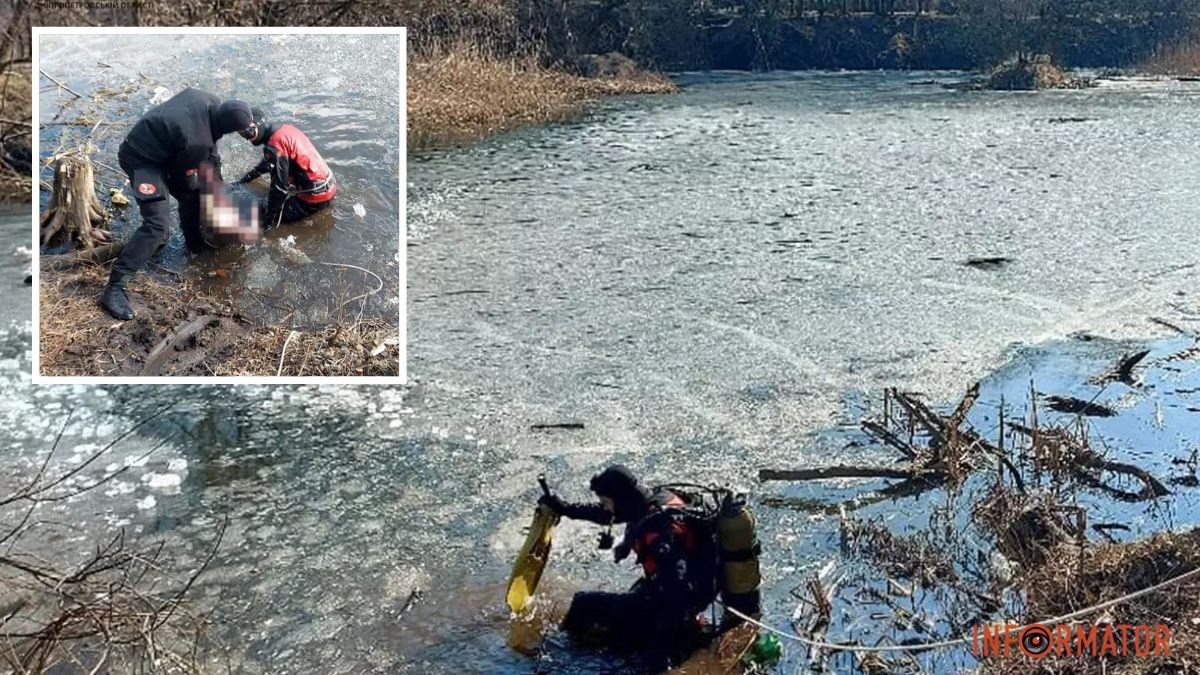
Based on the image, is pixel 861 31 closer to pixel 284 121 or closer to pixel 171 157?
pixel 284 121

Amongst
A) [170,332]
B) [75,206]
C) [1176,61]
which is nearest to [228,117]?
[75,206]

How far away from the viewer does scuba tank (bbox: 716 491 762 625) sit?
5.13 meters

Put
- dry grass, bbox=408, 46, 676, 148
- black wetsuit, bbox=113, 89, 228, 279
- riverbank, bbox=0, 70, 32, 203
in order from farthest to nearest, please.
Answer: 1. dry grass, bbox=408, 46, 676, 148
2. riverbank, bbox=0, 70, 32, 203
3. black wetsuit, bbox=113, 89, 228, 279

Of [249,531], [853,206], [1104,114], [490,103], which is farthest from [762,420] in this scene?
[1104,114]

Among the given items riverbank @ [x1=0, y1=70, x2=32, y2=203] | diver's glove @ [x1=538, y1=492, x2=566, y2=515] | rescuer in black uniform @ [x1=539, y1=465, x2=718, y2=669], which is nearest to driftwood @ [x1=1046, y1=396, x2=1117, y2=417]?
rescuer in black uniform @ [x1=539, y1=465, x2=718, y2=669]

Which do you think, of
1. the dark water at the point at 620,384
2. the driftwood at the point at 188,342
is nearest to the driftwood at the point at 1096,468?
the dark water at the point at 620,384

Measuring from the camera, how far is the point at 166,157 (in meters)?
4.01

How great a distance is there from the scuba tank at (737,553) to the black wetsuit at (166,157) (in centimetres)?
242

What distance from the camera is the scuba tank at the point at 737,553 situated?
513cm

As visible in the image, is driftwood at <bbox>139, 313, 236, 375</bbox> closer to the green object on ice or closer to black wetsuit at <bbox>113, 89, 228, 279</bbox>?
black wetsuit at <bbox>113, 89, 228, 279</bbox>

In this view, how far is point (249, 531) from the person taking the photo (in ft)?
21.4

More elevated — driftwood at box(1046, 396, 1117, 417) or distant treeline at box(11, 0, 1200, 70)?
distant treeline at box(11, 0, 1200, 70)

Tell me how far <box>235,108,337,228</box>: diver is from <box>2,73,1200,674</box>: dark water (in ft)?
6.66

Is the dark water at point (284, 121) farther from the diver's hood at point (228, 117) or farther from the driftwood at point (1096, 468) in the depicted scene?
the driftwood at point (1096, 468)
